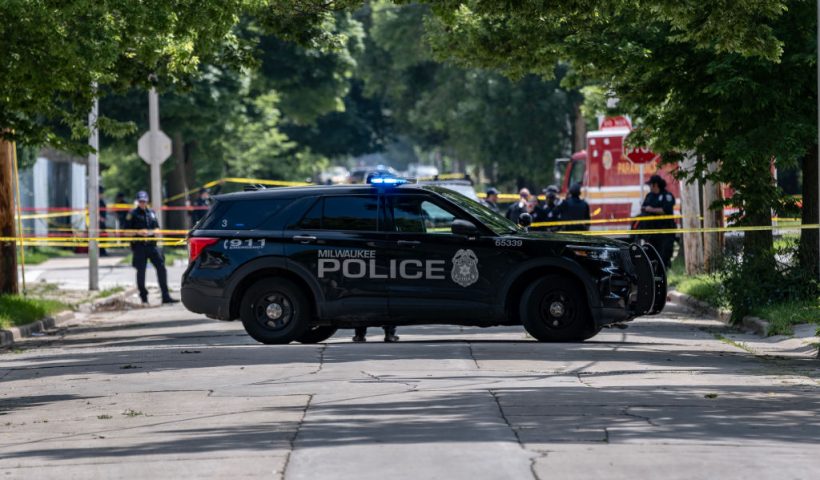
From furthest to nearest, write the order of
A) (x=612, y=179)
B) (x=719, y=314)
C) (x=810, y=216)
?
(x=612, y=179) < (x=719, y=314) < (x=810, y=216)

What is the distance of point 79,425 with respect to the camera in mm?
10703

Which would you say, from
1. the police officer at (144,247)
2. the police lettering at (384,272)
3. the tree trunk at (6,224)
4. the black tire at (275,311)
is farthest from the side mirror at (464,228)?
the police officer at (144,247)

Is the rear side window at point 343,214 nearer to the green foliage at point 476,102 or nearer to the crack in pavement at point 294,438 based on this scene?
the crack in pavement at point 294,438

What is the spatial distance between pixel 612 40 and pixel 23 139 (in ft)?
25.6

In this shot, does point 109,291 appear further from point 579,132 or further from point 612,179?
point 579,132

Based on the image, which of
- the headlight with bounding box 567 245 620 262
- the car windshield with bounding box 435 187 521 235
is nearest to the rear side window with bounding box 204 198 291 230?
the car windshield with bounding box 435 187 521 235

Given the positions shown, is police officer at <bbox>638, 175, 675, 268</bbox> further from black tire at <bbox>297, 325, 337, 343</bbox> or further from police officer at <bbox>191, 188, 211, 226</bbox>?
police officer at <bbox>191, 188, 211, 226</bbox>

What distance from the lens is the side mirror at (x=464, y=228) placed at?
15773mm

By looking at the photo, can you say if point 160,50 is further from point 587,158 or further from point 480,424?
point 587,158

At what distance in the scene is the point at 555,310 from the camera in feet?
52.1

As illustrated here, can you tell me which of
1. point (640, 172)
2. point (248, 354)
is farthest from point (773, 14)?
point (640, 172)

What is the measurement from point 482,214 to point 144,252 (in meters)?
10.5

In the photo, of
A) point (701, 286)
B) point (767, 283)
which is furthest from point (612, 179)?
point (767, 283)

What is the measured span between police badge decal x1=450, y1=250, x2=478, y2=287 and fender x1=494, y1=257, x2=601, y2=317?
1.05 ft
